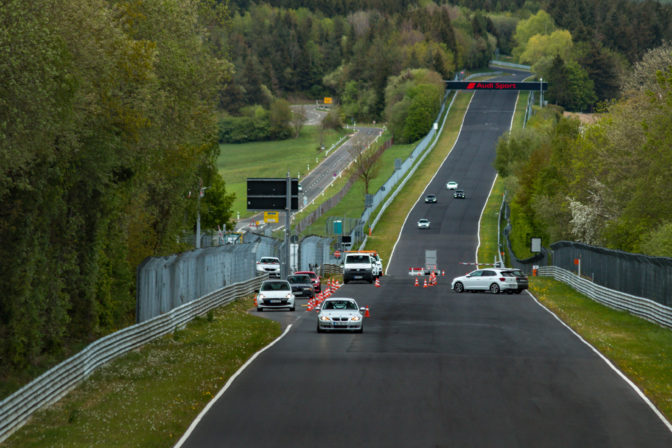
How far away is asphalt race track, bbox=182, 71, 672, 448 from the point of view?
639 inches

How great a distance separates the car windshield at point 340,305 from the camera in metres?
34.0

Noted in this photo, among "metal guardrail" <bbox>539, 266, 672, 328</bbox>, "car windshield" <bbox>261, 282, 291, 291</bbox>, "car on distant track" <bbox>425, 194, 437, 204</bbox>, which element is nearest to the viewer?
"metal guardrail" <bbox>539, 266, 672, 328</bbox>

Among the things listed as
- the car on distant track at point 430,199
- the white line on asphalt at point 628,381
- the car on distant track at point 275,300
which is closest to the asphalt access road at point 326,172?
the car on distant track at point 430,199

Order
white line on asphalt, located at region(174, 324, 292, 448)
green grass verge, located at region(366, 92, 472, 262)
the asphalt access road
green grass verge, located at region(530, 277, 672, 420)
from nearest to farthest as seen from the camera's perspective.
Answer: white line on asphalt, located at region(174, 324, 292, 448) → green grass verge, located at region(530, 277, 672, 420) → green grass verge, located at region(366, 92, 472, 262) → the asphalt access road

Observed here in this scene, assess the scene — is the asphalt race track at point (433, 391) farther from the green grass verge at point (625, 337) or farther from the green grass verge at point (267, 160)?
the green grass verge at point (267, 160)

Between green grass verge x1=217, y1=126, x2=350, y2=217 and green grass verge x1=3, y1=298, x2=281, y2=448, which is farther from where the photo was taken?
green grass verge x1=217, y1=126, x2=350, y2=217

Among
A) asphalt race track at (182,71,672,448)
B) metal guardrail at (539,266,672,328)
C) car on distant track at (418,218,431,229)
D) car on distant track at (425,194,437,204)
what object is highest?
car on distant track at (425,194,437,204)

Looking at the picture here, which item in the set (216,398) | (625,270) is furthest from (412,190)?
(216,398)

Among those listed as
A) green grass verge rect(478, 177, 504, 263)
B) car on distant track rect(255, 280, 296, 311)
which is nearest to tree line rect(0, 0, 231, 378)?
car on distant track rect(255, 280, 296, 311)

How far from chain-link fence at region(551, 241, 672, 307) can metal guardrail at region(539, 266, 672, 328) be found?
0.32 meters

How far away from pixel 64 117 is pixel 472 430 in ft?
36.2

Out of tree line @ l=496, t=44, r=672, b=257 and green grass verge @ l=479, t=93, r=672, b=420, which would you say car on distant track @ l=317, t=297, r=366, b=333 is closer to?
green grass verge @ l=479, t=93, r=672, b=420

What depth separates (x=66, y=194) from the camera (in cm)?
2439

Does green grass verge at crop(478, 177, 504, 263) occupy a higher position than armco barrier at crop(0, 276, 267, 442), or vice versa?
green grass verge at crop(478, 177, 504, 263)
